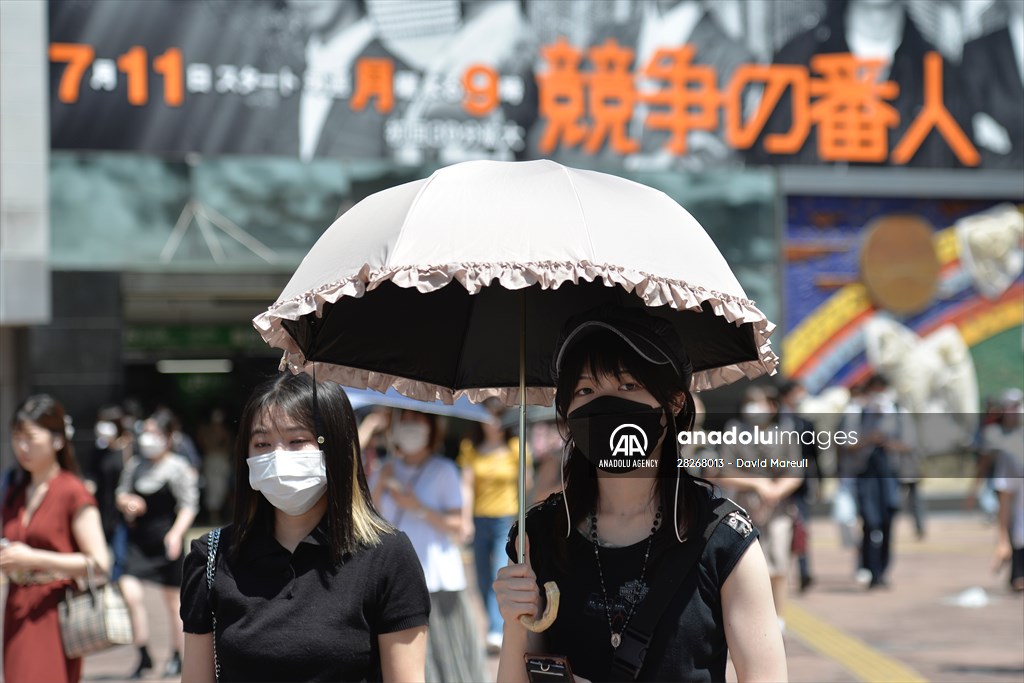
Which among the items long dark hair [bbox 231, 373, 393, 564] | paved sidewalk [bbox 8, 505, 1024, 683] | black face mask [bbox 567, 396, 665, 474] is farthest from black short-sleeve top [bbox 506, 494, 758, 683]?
paved sidewalk [bbox 8, 505, 1024, 683]

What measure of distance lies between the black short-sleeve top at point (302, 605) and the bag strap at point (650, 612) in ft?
2.11

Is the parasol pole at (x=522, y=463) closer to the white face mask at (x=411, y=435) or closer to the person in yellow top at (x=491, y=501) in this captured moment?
the white face mask at (x=411, y=435)

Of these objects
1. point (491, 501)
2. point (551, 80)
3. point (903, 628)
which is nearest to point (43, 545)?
point (491, 501)

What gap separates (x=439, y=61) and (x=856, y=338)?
666 cm

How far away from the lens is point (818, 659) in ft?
25.7

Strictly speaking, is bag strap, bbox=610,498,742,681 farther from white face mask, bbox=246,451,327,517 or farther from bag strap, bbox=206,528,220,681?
bag strap, bbox=206,528,220,681

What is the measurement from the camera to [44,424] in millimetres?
4973

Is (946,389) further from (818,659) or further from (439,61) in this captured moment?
(818,659)

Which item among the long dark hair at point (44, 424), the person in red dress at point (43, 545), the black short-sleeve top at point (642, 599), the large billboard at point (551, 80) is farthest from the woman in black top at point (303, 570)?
the large billboard at point (551, 80)

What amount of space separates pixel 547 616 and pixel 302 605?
634 millimetres

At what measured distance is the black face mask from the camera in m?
2.46

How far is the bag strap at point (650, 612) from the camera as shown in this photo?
234 cm

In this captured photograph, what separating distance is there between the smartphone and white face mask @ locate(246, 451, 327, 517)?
672mm

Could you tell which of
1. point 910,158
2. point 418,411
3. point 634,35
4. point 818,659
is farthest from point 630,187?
point 910,158
